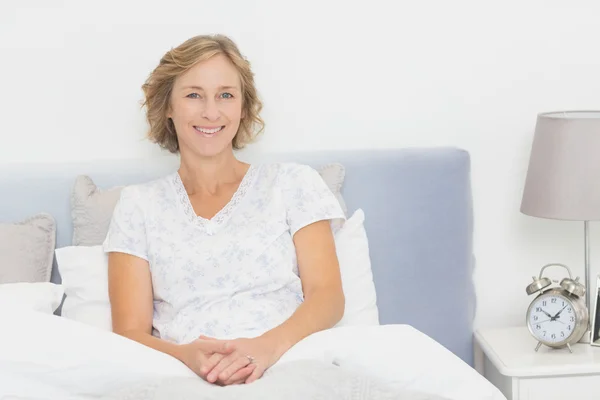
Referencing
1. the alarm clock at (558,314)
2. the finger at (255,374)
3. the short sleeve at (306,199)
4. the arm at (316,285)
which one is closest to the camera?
the finger at (255,374)

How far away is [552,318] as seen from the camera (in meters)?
2.29

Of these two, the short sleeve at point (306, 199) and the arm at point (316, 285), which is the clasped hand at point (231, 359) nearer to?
the arm at point (316, 285)

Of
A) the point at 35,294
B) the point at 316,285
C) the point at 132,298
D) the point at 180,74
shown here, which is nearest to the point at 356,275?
the point at 316,285

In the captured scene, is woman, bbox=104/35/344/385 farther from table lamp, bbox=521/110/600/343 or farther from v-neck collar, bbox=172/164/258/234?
table lamp, bbox=521/110/600/343

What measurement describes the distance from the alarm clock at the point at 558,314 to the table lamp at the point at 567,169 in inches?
7.1

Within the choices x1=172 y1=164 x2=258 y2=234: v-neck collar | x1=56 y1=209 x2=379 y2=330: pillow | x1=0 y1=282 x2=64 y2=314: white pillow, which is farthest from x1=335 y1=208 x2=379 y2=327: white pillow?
x1=0 y1=282 x2=64 y2=314: white pillow

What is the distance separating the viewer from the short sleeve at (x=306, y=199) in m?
2.15

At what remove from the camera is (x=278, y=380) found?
164 centimetres

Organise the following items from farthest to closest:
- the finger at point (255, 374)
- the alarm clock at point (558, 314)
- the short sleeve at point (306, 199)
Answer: the alarm clock at point (558, 314), the short sleeve at point (306, 199), the finger at point (255, 374)

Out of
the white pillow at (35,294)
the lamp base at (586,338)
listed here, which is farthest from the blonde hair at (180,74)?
the lamp base at (586,338)

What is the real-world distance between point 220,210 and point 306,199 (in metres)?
0.21

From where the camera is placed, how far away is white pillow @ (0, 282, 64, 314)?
2008 millimetres

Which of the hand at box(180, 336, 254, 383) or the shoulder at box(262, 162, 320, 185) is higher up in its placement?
the shoulder at box(262, 162, 320, 185)

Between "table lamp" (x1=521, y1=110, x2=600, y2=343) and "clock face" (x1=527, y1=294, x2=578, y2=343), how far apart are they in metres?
0.22
